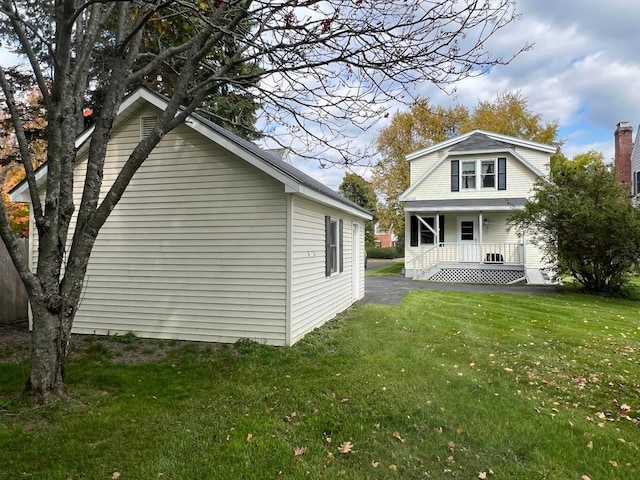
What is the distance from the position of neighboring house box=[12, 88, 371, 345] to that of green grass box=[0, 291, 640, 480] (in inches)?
27.4

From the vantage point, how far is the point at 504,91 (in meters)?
33.3

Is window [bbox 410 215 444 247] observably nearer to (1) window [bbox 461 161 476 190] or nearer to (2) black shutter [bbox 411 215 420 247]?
(2) black shutter [bbox 411 215 420 247]

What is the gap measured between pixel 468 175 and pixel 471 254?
13.7 feet

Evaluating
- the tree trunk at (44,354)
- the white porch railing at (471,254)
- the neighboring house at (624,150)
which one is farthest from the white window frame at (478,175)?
the tree trunk at (44,354)

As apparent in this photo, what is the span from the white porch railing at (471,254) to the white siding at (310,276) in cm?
1078

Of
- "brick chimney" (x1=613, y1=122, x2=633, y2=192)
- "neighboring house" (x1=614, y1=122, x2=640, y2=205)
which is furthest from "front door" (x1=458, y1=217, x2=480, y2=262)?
"brick chimney" (x1=613, y1=122, x2=633, y2=192)

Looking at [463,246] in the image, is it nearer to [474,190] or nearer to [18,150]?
[474,190]

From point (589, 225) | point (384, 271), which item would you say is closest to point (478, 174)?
point (384, 271)

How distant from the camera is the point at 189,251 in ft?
24.0

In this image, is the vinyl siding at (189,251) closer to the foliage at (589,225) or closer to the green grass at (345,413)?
the green grass at (345,413)

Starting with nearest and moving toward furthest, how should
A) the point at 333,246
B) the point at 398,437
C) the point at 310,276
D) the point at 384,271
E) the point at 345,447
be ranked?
1. the point at 345,447
2. the point at 398,437
3. the point at 310,276
4. the point at 333,246
5. the point at 384,271

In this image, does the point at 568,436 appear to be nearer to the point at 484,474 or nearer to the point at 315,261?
the point at 484,474

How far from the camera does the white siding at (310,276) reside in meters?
7.02

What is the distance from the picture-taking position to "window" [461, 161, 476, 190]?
67.6 ft
